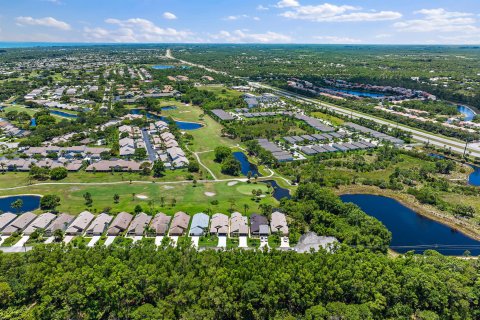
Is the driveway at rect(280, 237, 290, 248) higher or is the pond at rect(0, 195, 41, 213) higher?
the pond at rect(0, 195, 41, 213)

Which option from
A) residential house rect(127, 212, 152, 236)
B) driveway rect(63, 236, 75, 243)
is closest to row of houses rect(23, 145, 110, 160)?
driveway rect(63, 236, 75, 243)

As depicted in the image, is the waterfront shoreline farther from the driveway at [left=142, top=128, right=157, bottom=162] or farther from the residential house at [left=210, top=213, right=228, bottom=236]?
the driveway at [left=142, top=128, right=157, bottom=162]

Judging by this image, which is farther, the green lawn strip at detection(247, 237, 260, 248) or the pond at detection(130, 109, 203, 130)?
the pond at detection(130, 109, 203, 130)

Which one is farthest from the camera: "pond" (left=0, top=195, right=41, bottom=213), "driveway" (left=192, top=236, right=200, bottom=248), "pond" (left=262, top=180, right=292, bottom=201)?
"pond" (left=262, top=180, right=292, bottom=201)

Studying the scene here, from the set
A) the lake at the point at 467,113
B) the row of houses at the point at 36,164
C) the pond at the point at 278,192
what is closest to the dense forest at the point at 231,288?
the pond at the point at 278,192

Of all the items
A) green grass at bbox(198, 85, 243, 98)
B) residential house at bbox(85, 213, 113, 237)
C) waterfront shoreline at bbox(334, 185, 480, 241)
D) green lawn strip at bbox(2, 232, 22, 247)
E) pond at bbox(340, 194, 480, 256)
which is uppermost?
green grass at bbox(198, 85, 243, 98)

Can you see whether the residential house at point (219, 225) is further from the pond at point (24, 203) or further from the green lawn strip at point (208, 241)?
the pond at point (24, 203)

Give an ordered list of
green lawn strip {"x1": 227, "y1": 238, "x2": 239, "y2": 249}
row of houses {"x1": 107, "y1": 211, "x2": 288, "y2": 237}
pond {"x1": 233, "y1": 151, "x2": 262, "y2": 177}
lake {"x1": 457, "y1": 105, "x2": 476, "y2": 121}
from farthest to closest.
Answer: lake {"x1": 457, "y1": 105, "x2": 476, "y2": 121} < pond {"x1": 233, "y1": 151, "x2": 262, "y2": 177} < row of houses {"x1": 107, "y1": 211, "x2": 288, "y2": 237} < green lawn strip {"x1": 227, "y1": 238, "x2": 239, "y2": 249}

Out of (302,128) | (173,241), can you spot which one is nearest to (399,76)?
(302,128)

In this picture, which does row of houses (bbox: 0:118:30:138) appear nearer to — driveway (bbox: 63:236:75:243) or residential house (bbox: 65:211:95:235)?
residential house (bbox: 65:211:95:235)
